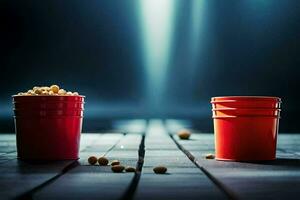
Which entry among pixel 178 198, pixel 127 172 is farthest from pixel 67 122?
pixel 178 198

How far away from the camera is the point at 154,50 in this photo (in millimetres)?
10852

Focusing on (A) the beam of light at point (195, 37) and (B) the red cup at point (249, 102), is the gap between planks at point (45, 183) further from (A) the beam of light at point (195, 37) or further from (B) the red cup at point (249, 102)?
(A) the beam of light at point (195, 37)

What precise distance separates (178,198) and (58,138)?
1.56 meters

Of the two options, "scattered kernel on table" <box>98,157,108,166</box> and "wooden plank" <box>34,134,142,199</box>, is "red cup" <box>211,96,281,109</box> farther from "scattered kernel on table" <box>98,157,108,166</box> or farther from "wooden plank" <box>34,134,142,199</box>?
"scattered kernel on table" <box>98,157,108,166</box>

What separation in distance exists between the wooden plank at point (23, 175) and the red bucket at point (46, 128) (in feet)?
0.45

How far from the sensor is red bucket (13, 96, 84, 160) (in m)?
3.26

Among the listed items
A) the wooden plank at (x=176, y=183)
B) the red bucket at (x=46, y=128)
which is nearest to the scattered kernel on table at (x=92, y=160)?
the wooden plank at (x=176, y=183)

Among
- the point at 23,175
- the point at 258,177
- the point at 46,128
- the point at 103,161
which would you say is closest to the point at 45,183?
the point at 23,175

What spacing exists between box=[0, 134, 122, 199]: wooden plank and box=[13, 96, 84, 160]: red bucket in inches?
5.4

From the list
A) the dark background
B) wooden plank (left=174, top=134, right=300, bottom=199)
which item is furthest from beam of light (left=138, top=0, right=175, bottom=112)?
wooden plank (left=174, top=134, right=300, bottom=199)

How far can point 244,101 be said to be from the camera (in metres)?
3.19

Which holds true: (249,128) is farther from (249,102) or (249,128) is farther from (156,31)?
(156,31)

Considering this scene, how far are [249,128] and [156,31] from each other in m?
7.88

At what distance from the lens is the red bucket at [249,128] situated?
3.19 m
